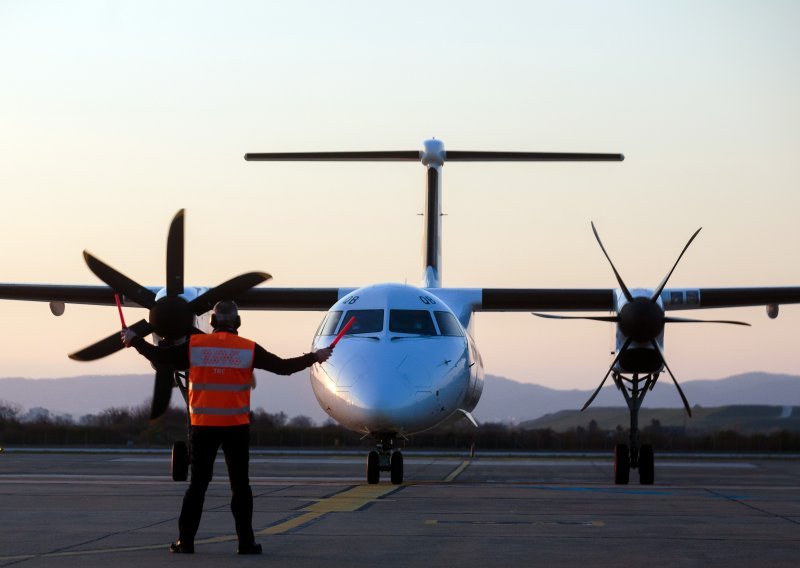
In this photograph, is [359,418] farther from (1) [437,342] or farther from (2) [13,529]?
(2) [13,529]

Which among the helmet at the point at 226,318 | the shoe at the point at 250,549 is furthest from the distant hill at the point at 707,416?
the shoe at the point at 250,549

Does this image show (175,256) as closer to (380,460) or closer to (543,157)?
(380,460)

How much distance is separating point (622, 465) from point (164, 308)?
8.09 metres

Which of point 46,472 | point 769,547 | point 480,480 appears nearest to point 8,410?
point 46,472

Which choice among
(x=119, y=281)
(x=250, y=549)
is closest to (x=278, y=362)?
(x=250, y=549)

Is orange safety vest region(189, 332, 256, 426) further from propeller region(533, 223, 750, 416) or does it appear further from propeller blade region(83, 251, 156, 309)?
propeller region(533, 223, 750, 416)

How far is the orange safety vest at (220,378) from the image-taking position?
1002 cm

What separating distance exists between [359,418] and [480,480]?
5.19 m

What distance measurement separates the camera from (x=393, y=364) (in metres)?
17.6

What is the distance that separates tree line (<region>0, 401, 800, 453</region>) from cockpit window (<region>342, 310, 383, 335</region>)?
1585 inches

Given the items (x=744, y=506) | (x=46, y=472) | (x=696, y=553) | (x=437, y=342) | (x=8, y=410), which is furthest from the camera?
(x=8, y=410)

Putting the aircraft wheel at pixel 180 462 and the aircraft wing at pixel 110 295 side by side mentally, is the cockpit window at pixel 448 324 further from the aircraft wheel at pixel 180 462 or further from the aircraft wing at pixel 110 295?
the aircraft wing at pixel 110 295

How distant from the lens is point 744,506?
1476 centimetres

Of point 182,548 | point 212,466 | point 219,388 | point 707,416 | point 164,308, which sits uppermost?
point 707,416
